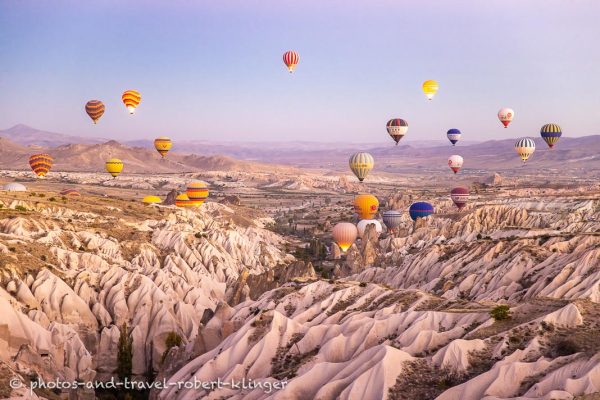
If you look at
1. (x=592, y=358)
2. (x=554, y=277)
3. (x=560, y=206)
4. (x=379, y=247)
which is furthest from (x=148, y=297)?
(x=560, y=206)

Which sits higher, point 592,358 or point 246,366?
point 592,358

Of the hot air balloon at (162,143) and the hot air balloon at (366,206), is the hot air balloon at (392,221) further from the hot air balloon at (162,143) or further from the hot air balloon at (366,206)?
the hot air balloon at (162,143)

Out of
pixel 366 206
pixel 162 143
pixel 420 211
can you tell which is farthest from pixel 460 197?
pixel 162 143

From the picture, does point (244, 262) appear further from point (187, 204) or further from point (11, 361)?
point (11, 361)

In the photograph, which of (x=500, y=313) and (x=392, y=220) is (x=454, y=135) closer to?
(x=392, y=220)

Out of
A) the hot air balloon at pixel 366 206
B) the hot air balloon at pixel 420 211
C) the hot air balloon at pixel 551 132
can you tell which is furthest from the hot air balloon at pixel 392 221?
the hot air balloon at pixel 551 132

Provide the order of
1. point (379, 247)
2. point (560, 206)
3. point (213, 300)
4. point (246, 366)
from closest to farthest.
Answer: point (246, 366) < point (213, 300) < point (379, 247) < point (560, 206)
